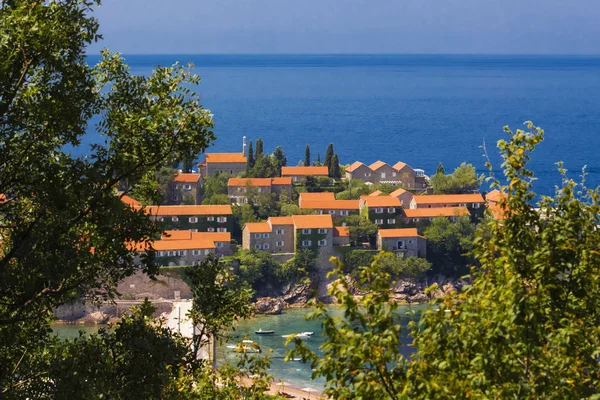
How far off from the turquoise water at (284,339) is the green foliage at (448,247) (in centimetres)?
588

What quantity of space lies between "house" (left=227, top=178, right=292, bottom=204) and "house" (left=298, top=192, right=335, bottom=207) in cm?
113

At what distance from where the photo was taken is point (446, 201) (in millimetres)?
42531

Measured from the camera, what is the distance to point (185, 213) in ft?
130

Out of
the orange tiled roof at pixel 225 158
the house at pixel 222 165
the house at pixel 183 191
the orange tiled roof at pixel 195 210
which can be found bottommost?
the orange tiled roof at pixel 195 210

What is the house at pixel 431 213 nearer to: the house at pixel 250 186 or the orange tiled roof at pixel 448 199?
the orange tiled roof at pixel 448 199

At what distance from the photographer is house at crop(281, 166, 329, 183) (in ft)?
149

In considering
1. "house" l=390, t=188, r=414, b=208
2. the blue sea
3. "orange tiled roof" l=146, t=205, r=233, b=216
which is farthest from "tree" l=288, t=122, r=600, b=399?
"house" l=390, t=188, r=414, b=208

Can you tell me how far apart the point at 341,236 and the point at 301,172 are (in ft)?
26.0

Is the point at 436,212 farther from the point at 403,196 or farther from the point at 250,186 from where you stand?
the point at 250,186

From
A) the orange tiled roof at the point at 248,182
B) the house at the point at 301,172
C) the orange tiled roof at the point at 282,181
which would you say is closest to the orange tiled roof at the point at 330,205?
the orange tiled roof at the point at 282,181

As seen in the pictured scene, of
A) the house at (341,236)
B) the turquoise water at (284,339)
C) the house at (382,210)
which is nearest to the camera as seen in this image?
the turquoise water at (284,339)

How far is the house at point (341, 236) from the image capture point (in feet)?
126

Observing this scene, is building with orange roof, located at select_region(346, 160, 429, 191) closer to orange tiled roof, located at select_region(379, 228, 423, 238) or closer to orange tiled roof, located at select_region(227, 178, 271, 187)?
orange tiled roof, located at select_region(227, 178, 271, 187)

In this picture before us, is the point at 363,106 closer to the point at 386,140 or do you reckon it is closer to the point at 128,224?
the point at 386,140
